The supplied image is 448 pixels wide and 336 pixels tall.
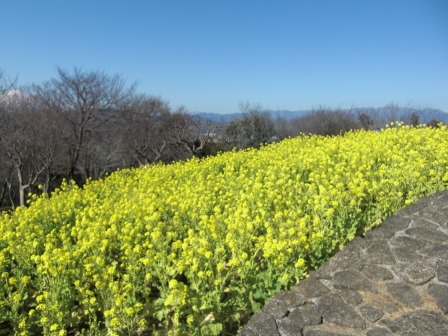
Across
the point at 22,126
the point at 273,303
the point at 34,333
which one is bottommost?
the point at 34,333

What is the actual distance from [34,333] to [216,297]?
2.25 metres

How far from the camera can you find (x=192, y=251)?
4.61 m

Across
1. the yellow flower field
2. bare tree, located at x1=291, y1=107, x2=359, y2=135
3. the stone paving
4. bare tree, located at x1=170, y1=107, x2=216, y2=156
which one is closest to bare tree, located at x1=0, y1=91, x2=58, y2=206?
bare tree, located at x1=170, y1=107, x2=216, y2=156

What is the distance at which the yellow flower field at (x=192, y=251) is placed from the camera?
4195 mm

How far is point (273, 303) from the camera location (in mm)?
4031

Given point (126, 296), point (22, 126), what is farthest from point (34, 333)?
point (22, 126)

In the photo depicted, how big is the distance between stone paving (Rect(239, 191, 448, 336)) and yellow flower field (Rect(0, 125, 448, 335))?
0.91ft

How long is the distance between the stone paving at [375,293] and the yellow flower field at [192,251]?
0.91 ft

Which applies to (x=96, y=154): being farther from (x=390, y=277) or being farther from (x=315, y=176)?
(x=390, y=277)

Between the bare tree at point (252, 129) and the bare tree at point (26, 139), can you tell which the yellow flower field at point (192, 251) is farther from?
the bare tree at point (252, 129)

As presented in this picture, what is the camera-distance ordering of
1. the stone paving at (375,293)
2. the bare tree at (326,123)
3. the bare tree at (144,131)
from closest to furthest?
the stone paving at (375,293), the bare tree at (144,131), the bare tree at (326,123)

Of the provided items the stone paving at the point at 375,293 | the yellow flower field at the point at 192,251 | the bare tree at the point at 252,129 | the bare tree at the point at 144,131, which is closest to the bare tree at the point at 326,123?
the bare tree at the point at 252,129

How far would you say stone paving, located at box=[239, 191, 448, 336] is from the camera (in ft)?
11.9

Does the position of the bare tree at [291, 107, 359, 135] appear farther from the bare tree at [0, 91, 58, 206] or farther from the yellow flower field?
the yellow flower field
